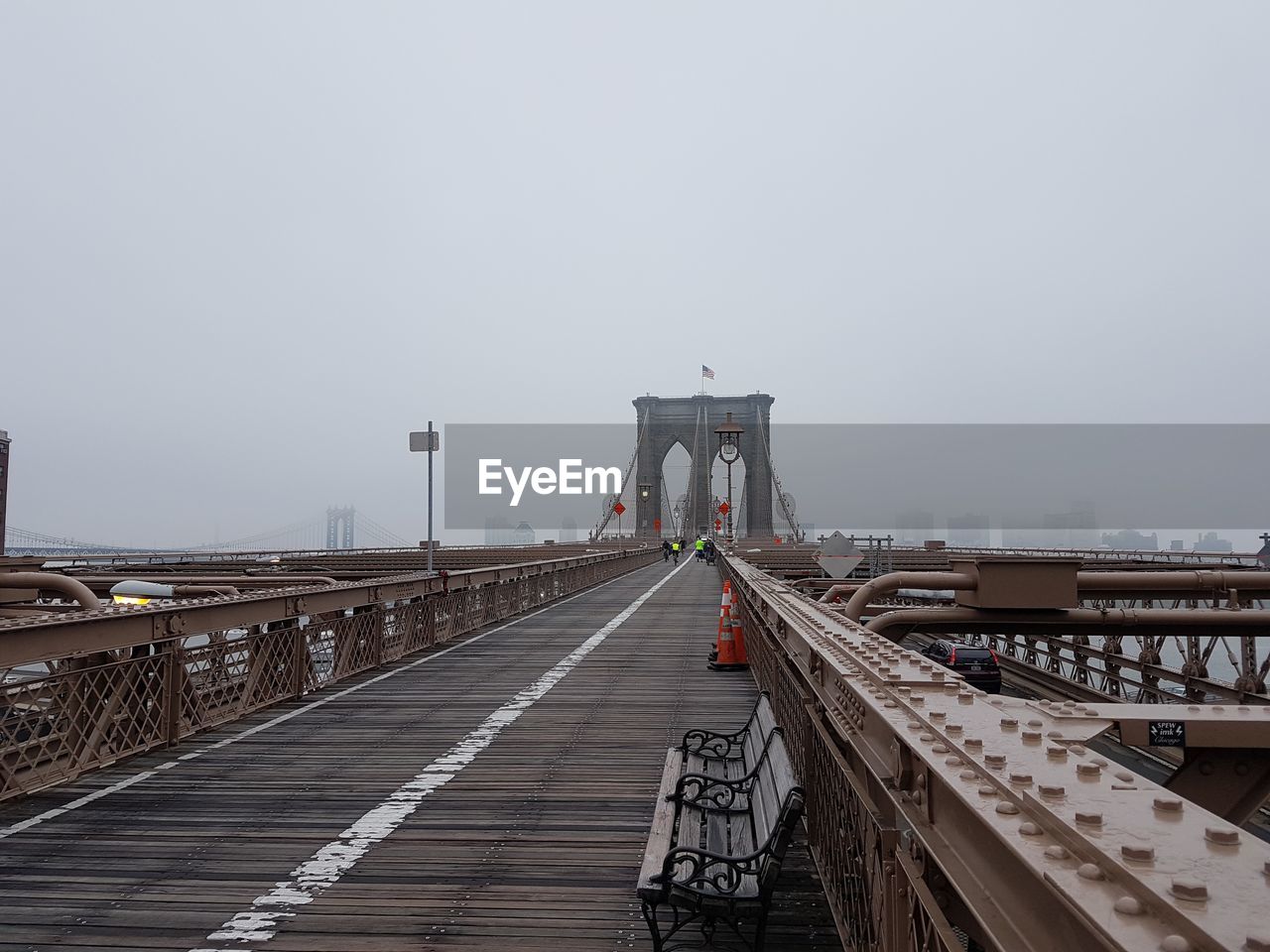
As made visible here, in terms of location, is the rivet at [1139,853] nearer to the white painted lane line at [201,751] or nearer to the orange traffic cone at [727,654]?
the white painted lane line at [201,751]

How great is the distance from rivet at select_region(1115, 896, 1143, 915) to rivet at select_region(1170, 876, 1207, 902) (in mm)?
53

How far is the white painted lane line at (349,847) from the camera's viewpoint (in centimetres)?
388

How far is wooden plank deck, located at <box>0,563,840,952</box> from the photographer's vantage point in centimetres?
391

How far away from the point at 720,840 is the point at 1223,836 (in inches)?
128

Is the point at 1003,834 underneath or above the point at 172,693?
above

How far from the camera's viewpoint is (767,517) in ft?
355

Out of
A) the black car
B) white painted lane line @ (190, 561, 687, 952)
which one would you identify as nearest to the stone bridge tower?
the black car

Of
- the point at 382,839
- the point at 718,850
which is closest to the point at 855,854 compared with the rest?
the point at 718,850

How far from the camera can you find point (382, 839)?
198 inches

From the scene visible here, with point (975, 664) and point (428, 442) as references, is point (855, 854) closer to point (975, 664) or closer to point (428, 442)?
point (428, 442)

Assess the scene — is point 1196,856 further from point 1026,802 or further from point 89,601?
point 89,601

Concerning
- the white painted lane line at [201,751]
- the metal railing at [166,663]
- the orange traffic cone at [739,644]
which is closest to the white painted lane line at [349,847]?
the white painted lane line at [201,751]

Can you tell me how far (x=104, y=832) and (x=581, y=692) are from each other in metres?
5.28

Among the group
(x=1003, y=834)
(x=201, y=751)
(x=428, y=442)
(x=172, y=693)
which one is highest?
(x=428, y=442)
